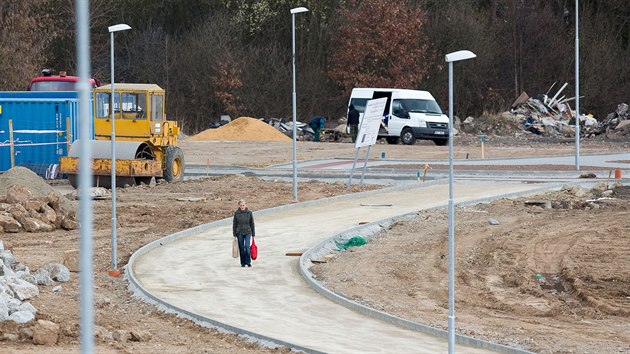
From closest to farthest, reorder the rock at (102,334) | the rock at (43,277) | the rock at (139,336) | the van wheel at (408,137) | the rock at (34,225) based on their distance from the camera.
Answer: the rock at (102,334)
the rock at (139,336)
the rock at (43,277)
the rock at (34,225)
the van wheel at (408,137)

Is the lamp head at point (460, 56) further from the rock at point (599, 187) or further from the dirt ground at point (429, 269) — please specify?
the rock at point (599, 187)

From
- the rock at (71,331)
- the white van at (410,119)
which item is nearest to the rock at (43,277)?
the rock at (71,331)

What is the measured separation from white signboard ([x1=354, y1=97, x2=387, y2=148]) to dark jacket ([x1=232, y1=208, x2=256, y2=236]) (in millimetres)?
12925

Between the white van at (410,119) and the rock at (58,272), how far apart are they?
33.6m

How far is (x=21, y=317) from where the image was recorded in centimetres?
1606

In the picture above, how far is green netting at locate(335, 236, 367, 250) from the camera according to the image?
25.3m

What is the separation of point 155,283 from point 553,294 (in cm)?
673

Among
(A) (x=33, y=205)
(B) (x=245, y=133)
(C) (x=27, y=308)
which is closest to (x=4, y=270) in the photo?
(C) (x=27, y=308)

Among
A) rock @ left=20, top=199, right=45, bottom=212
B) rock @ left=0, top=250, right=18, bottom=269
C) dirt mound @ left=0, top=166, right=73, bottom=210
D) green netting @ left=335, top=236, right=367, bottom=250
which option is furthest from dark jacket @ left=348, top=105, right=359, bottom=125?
rock @ left=0, top=250, right=18, bottom=269

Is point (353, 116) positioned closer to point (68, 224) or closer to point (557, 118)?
point (557, 118)

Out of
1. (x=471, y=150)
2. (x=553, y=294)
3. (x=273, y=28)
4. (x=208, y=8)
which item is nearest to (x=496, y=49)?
(x=273, y=28)

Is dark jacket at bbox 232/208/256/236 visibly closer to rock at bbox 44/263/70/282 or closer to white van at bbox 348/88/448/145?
rock at bbox 44/263/70/282

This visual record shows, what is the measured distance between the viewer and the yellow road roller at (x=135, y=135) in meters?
35.2

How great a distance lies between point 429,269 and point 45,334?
9065mm
